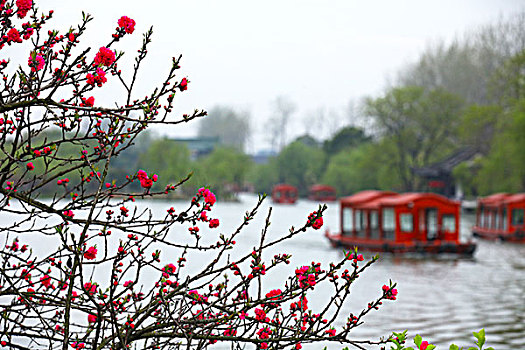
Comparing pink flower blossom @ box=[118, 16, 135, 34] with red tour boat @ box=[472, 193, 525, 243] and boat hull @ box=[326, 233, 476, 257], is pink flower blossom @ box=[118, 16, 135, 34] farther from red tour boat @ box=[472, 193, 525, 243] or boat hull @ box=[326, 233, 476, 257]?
red tour boat @ box=[472, 193, 525, 243]

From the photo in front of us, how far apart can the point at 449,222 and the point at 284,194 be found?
45470mm

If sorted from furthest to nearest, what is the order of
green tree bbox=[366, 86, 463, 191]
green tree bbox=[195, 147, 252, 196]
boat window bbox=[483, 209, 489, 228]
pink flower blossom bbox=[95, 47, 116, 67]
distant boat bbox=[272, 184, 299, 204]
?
1. distant boat bbox=[272, 184, 299, 204]
2. green tree bbox=[366, 86, 463, 191]
3. boat window bbox=[483, 209, 489, 228]
4. green tree bbox=[195, 147, 252, 196]
5. pink flower blossom bbox=[95, 47, 116, 67]

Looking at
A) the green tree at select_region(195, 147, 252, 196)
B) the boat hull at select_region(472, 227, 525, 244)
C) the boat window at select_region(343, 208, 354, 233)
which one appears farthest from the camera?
the boat hull at select_region(472, 227, 525, 244)

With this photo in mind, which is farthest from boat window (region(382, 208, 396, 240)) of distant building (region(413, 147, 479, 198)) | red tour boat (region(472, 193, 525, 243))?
distant building (region(413, 147, 479, 198))

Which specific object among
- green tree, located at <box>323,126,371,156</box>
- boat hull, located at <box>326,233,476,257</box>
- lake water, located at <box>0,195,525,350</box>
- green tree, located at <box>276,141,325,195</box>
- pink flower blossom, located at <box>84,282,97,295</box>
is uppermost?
green tree, located at <box>323,126,371,156</box>

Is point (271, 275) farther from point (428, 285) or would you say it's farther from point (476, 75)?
point (476, 75)

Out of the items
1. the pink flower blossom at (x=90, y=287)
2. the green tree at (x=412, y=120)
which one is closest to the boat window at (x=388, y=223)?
the pink flower blossom at (x=90, y=287)

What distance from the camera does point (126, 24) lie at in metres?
3.26

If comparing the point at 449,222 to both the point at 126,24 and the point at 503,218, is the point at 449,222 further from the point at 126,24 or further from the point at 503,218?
the point at 126,24

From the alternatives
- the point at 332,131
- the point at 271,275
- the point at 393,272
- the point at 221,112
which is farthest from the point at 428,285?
the point at 332,131

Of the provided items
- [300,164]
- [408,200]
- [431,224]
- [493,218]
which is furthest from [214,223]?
[300,164]

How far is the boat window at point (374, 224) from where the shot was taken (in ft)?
79.8

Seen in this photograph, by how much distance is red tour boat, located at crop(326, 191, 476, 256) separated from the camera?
76.3ft

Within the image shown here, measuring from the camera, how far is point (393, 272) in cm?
2047
